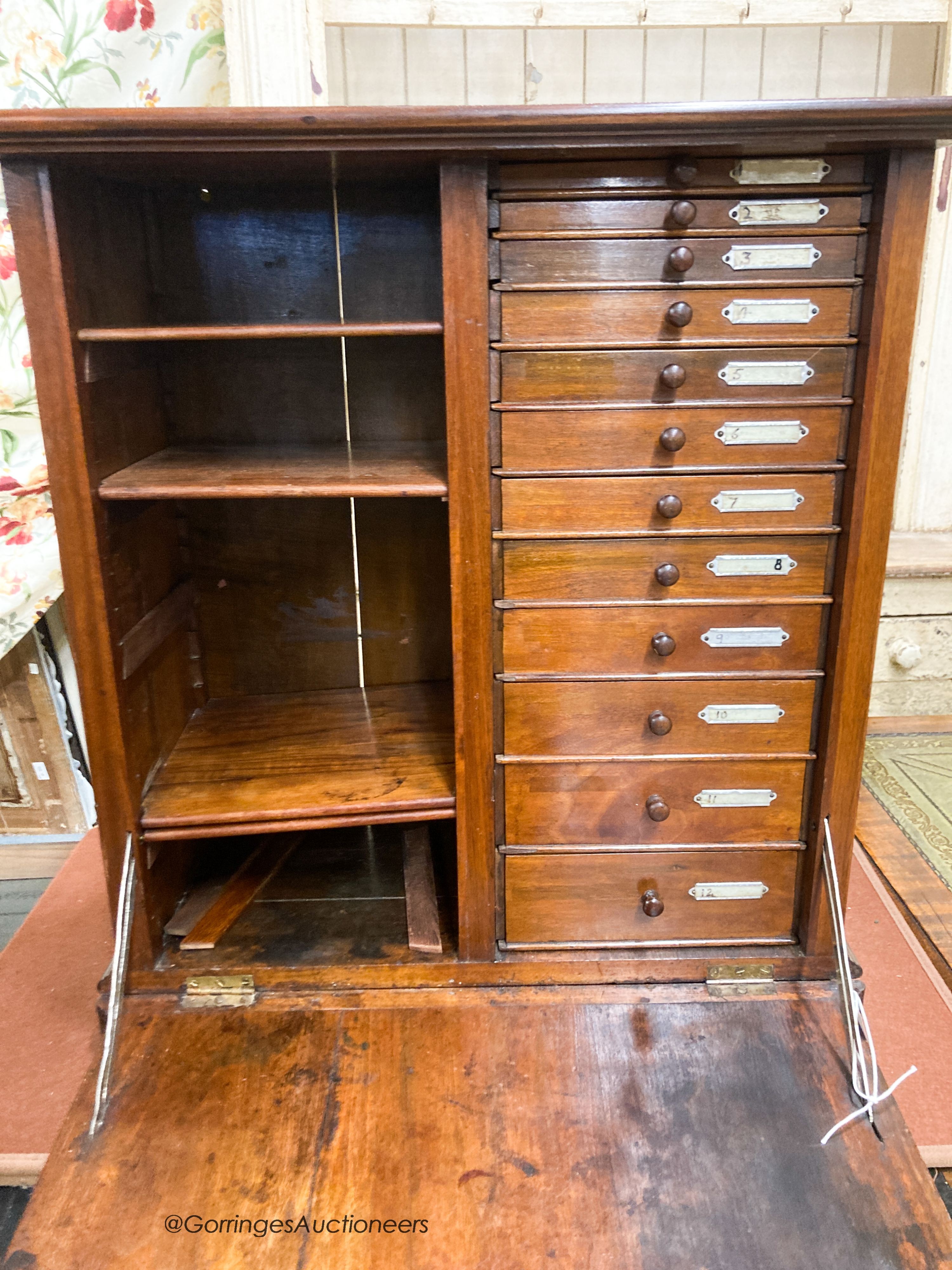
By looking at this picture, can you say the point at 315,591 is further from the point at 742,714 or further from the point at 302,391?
the point at 742,714

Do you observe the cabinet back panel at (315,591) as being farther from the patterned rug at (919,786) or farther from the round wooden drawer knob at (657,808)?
the patterned rug at (919,786)

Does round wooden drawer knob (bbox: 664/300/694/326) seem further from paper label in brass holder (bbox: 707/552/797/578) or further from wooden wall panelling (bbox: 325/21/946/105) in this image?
wooden wall panelling (bbox: 325/21/946/105)

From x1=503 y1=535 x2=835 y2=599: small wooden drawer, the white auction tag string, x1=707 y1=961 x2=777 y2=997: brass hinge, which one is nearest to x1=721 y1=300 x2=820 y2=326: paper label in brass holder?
x1=503 y1=535 x2=835 y2=599: small wooden drawer

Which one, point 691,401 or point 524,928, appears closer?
point 691,401

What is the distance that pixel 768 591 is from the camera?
61.1 inches

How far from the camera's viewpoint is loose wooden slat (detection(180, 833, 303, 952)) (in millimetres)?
1743

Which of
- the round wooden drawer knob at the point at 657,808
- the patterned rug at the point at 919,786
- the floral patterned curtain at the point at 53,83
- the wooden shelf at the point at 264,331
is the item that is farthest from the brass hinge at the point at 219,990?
the patterned rug at the point at 919,786

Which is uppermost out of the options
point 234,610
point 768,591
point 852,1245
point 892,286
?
point 892,286

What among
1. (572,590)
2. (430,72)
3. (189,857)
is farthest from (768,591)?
(430,72)

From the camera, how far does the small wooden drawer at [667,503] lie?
4.91 feet

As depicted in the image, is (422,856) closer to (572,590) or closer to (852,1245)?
(572,590)

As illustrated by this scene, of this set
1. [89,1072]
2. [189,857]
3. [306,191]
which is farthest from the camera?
[189,857]

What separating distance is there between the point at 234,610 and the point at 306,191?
841 millimetres

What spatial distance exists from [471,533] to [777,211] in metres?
0.66
